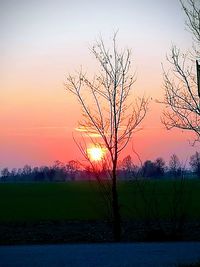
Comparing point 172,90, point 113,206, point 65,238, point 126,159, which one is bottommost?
point 65,238

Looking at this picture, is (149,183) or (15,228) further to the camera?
(15,228)

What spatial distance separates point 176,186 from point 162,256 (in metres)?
6.83

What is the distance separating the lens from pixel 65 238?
20938 mm

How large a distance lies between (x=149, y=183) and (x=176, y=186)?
1.97 meters

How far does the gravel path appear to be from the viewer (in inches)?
395

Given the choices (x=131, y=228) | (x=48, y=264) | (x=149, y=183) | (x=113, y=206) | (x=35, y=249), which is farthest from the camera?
(x=131, y=228)

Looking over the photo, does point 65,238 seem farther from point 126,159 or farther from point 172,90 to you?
point 172,90

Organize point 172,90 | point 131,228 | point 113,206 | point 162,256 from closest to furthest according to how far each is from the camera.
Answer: point 162,256
point 172,90
point 113,206
point 131,228

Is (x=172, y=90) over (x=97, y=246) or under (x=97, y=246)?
over

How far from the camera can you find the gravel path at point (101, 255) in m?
10.0

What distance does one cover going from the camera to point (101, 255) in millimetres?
11094

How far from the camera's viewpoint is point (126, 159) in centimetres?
1712

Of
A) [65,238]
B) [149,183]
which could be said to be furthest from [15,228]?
[149,183]

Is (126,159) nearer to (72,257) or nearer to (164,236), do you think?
(164,236)
